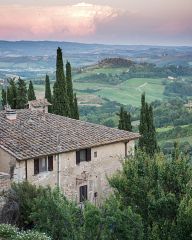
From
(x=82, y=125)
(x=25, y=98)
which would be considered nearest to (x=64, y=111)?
(x=25, y=98)

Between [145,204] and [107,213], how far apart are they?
1900 millimetres

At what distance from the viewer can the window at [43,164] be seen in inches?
910

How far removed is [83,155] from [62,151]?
1.74 meters

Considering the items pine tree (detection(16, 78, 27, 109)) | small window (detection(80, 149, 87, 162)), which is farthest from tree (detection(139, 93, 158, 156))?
small window (detection(80, 149, 87, 162))

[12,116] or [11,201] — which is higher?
[12,116]

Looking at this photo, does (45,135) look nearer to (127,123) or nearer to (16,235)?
(16,235)

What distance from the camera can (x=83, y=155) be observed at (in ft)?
83.0

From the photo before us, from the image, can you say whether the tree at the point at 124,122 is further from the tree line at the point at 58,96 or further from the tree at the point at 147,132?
the tree line at the point at 58,96

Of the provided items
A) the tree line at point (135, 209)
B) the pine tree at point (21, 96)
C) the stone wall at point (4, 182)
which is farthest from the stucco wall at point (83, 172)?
the pine tree at point (21, 96)

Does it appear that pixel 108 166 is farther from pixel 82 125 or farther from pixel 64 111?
pixel 64 111

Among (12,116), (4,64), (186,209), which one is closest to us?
(186,209)

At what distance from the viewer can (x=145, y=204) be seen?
1697cm

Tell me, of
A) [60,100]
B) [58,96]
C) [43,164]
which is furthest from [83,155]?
[58,96]

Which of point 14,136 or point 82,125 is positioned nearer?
point 14,136
